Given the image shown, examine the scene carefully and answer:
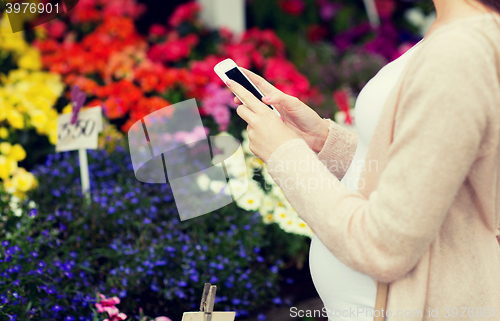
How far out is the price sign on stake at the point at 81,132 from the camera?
6.06 feet

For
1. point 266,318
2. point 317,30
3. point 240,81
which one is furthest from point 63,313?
point 317,30

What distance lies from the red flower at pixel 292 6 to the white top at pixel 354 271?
12.3 ft

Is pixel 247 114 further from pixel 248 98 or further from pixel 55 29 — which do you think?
pixel 55 29

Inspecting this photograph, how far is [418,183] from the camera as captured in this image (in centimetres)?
63

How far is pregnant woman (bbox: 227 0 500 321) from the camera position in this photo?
0.62 meters

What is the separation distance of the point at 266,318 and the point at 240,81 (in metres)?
1.21

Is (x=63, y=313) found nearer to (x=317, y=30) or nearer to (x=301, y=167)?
(x=301, y=167)

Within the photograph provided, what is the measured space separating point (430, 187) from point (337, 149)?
1.60ft

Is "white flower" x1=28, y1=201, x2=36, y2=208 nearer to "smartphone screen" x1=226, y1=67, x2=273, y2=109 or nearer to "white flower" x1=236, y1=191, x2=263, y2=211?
"white flower" x1=236, y1=191, x2=263, y2=211

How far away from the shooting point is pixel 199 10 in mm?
3584

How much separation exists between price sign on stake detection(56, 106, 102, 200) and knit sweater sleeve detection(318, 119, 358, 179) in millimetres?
1161

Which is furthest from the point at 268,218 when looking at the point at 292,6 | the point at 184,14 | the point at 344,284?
the point at 292,6

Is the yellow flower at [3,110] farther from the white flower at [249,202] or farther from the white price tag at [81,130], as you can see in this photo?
the white flower at [249,202]

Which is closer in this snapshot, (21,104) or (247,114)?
(247,114)
